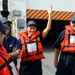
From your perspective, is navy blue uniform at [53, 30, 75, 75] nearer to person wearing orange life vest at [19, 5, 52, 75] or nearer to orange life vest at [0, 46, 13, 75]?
person wearing orange life vest at [19, 5, 52, 75]

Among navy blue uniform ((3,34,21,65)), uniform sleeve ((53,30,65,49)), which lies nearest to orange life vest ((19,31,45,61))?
navy blue uniform ((3,34,21,65))

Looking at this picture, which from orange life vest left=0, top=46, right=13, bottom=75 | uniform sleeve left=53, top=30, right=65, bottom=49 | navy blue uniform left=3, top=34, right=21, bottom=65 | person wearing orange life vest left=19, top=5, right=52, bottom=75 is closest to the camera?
orange life vest left=0, top=46, right=13, bottom=75

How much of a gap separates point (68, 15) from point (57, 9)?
0.55 m

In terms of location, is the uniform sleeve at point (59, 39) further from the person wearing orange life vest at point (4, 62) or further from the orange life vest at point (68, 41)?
the person wearing orange life vest at point (4, 62)

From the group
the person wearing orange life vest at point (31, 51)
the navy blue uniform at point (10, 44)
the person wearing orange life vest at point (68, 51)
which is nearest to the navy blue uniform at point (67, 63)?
the person wearing orange life vest at point (68, 51)

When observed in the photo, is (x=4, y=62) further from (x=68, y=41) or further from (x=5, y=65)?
(x=68, y=41)

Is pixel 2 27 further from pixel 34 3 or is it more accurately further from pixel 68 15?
pixel 68 15

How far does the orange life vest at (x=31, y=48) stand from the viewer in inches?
189

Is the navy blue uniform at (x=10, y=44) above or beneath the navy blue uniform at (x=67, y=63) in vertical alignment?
above

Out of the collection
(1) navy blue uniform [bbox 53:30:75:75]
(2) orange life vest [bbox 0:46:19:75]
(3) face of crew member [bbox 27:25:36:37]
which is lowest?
(1) navy blue uniform [bbox 53:30:75:75]

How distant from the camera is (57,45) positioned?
4.80m

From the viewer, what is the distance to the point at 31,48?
4836 millimetres

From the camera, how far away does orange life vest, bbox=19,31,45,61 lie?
4793 millimetres

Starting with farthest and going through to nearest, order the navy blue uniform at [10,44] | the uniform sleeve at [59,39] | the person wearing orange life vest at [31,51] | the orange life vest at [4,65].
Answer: the person wearing orange life vest at [31,51], the uniform sleeve at [59,39], the navy blue uniform at [10,44], the orange life vest at [4,65]
